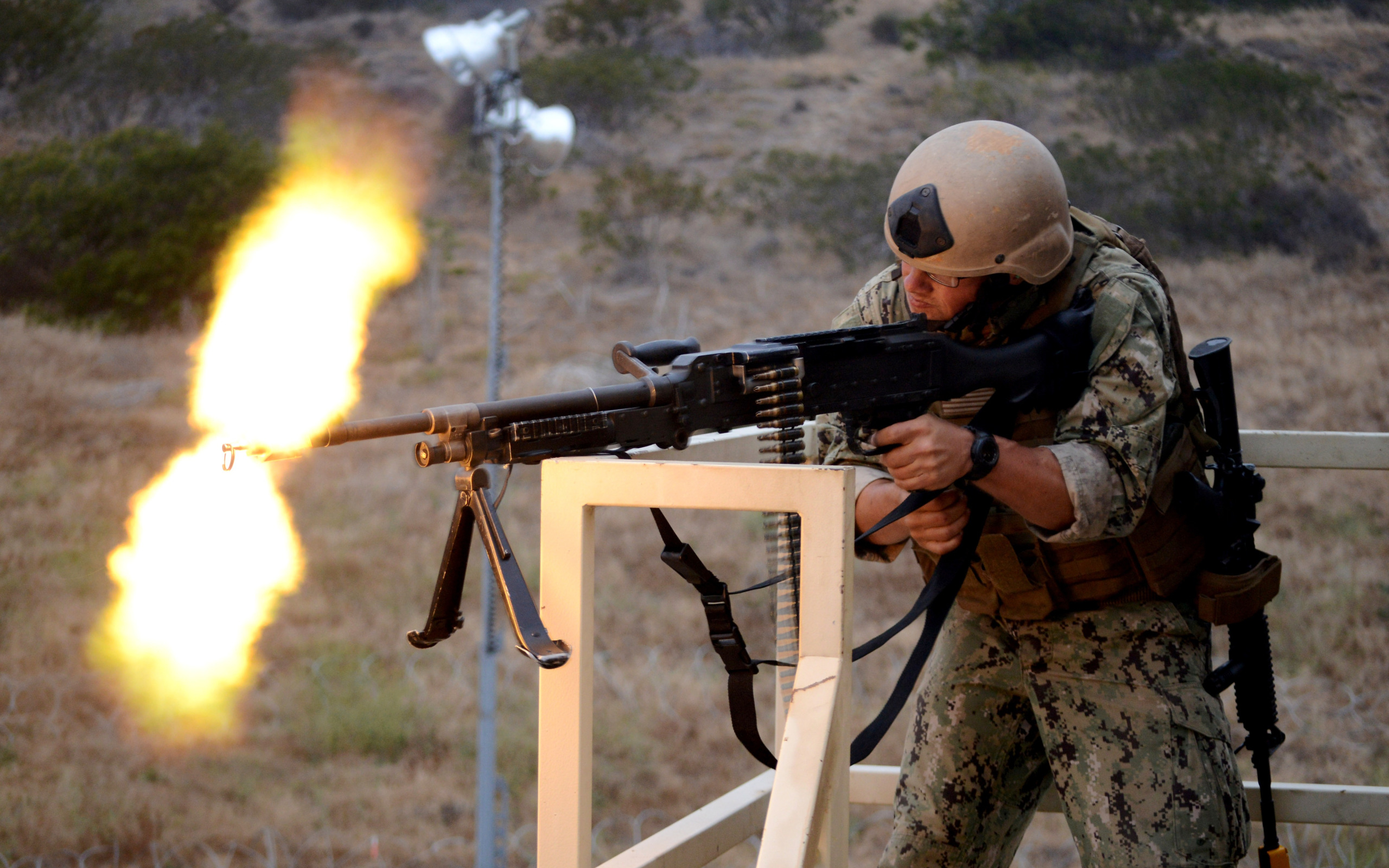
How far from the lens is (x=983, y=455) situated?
2.26 meters

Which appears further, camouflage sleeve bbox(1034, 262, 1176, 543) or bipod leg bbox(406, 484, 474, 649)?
camouflage sleeve bbox(1034, 262, 1176, 543)

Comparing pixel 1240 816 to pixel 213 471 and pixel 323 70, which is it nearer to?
pixel 213 471

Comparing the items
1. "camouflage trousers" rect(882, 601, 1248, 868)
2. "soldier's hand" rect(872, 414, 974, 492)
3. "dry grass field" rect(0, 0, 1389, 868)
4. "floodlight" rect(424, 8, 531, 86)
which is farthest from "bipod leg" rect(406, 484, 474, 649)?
"dry grass field" rect(0, 0, 1389, 868)

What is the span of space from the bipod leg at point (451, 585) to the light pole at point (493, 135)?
16.2 feet

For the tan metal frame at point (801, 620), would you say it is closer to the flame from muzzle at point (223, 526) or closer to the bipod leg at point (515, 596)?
the bipod leg at point (515, 596)

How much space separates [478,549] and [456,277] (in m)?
5.90

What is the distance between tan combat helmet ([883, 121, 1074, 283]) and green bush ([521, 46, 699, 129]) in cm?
1582

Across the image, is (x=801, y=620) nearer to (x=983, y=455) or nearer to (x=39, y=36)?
(x=983, y=455)

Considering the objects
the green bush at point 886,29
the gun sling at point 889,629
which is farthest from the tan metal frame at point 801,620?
the green bush at point 886,29

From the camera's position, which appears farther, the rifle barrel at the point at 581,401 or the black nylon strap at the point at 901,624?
the black nylon strap at the point at 901,624

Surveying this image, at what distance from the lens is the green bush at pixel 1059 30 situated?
15.5 meters

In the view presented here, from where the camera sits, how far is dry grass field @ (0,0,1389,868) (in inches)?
351

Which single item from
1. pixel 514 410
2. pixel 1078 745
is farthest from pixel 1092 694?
pixel 514 410

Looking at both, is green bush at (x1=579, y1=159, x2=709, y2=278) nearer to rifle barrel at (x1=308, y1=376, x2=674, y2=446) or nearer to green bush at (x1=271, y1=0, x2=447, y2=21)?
green bush at (x1=271, y1=0, x2=447, y2=21)
